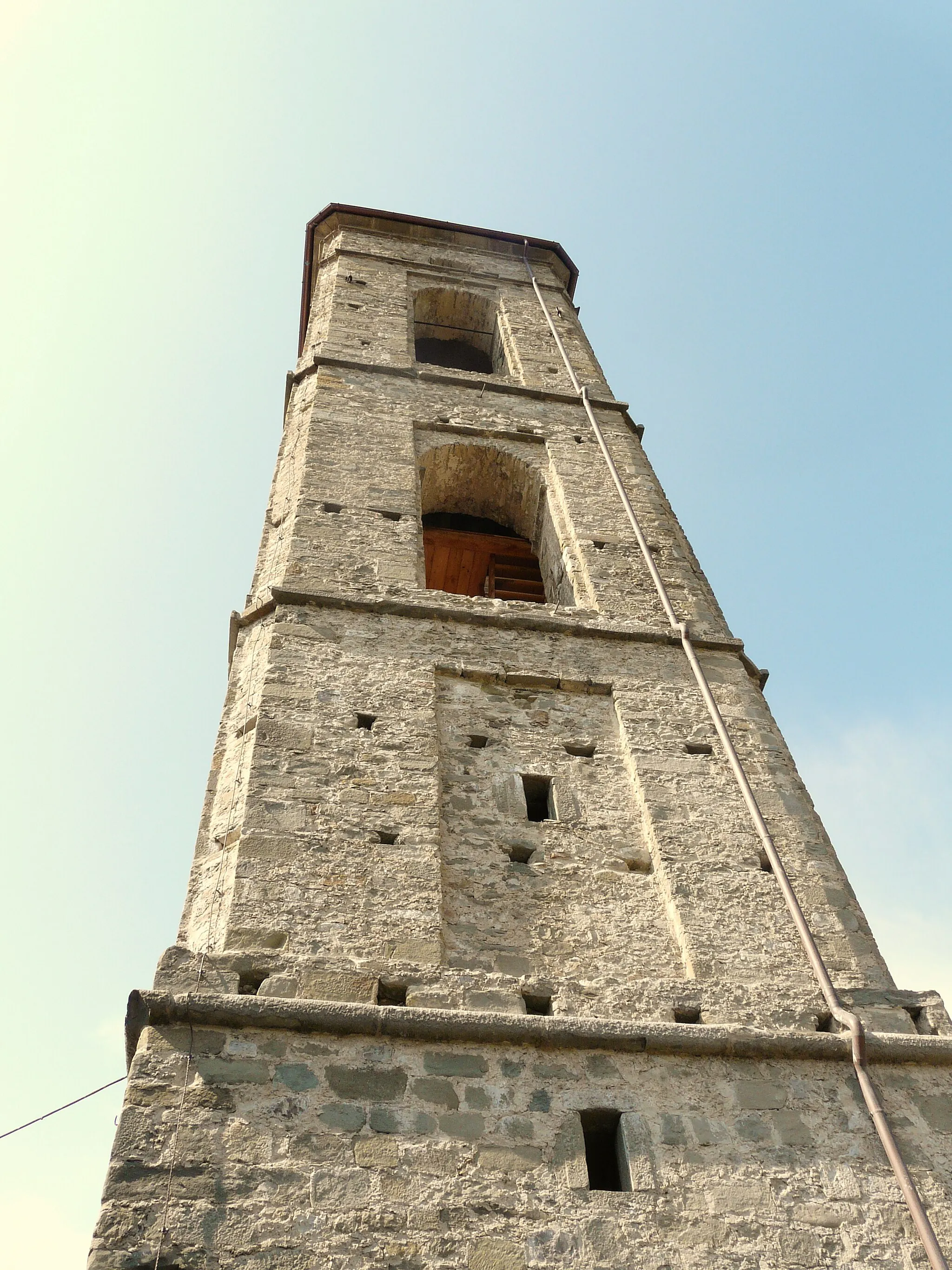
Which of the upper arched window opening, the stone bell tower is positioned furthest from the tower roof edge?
the stone bell tower

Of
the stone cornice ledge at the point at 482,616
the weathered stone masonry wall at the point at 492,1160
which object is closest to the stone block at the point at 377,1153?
the weathered stone masonry wall at the point at 492,1160

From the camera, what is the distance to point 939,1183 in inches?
170

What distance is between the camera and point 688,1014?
4.82m

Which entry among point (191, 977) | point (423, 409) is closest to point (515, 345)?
point (423, 409)

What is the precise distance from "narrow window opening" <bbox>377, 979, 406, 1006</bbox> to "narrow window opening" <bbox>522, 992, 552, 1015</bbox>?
521 mm

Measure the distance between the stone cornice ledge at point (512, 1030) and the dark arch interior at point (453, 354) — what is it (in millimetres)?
10877

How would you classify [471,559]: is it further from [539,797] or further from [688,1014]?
[688,1014]

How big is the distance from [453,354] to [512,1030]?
444 inches

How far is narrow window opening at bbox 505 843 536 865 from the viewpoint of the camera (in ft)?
18.7

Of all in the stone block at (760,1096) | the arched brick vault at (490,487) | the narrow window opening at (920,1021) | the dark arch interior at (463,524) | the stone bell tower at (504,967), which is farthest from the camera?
the dark arch interior at (463,524)

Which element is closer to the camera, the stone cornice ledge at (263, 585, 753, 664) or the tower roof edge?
the stone cornice ledge at (263, 585, 753, 664)

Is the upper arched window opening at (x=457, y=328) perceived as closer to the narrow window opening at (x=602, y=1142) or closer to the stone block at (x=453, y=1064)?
the stone block at (x=453, y=1064)

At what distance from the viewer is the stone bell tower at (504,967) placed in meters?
3.92

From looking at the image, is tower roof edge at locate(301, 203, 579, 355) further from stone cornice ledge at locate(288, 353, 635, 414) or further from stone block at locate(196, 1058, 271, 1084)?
stone block at locate(196, 1058, 271, 1084)
